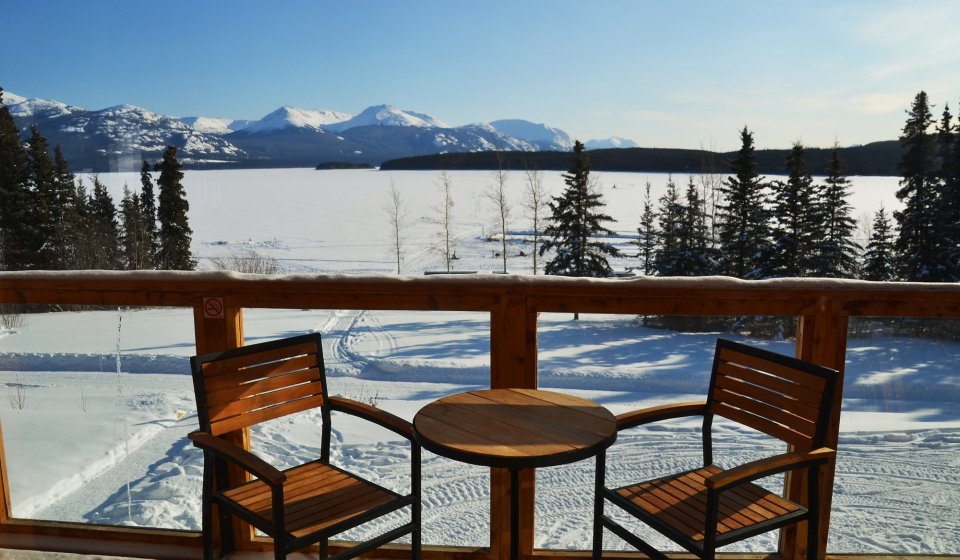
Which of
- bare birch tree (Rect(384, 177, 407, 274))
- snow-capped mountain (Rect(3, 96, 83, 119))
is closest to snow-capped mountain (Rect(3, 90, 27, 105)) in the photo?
snow-capped mountain (Rect(3, 96, 83, 119))

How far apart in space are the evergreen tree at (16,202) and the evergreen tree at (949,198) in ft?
112

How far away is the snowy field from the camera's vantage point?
2424mm

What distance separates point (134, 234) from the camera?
28656 millimetres

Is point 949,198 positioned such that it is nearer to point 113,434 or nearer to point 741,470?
point 741,470

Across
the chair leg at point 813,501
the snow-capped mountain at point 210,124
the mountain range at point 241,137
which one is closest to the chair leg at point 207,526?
the chair leg at point 813,501

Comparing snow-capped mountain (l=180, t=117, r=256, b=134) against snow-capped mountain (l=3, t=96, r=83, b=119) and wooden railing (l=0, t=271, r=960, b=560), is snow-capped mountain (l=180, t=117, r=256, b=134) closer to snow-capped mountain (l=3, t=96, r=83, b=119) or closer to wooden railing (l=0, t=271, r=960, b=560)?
snow-capped mountain (l=3, t=96, r=83, b=119)

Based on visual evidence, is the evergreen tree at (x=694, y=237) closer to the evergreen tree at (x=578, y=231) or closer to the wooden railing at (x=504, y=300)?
the evergreen tree at (x=578, y=231)

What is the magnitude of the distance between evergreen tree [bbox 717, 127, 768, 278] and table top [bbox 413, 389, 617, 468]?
972 inches

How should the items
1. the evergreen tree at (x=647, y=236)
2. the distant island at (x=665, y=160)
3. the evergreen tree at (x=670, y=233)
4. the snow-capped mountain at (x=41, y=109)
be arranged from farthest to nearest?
the evergreen tree at (x=647, y=236), the evergreen tree at (x=670, y=233), the distant island at (x=665, y=160), the snow-capped mountain at (x=41, y=109)

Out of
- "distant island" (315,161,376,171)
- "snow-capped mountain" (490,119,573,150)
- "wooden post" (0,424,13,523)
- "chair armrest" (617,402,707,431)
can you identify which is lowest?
"wooden post" (0,424,13,523)

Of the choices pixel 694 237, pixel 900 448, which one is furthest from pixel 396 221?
pixel 900 448

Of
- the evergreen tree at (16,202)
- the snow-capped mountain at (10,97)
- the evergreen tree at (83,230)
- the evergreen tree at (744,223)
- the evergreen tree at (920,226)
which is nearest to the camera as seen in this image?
the snow-capped mountain at (10,97)

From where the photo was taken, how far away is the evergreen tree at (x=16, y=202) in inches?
1027

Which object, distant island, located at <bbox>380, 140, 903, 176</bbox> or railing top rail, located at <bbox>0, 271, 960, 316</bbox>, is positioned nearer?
railing top rail, located at <bbox>0, 271, 960, 316</bbox>
